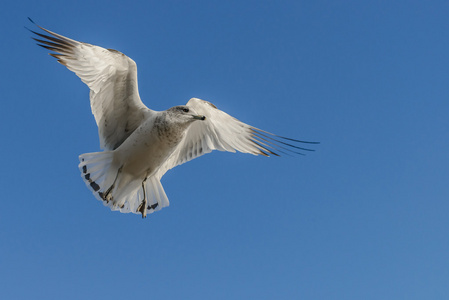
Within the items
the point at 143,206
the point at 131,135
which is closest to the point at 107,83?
the point at 131,135

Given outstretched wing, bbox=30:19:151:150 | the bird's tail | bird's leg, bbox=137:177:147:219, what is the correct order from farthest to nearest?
bird's leg, bbox=137:177:147:219 < the bird's tail < outstretched wing, bbox=30:19:151:150

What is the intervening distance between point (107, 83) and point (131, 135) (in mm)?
946

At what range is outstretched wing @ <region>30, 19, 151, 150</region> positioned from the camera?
9.70m

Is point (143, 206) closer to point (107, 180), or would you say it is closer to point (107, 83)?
point (107, 180)

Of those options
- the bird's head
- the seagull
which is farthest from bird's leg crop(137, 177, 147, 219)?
the bird's head

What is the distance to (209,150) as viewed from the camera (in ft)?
36.5

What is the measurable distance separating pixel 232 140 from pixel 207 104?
82 cm

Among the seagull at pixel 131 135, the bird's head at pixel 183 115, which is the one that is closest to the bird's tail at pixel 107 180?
the seagull at pixel 131 135

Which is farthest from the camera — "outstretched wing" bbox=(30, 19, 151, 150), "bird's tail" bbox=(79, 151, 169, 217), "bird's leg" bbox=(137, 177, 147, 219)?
"bird's leg" bbox=(137, 177, 147, 219)

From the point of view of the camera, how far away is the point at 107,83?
10031 mm

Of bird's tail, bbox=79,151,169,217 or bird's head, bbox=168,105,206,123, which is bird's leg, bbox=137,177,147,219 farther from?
bird's head, bbox=168,105,206,123

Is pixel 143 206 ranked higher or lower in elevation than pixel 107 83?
lower

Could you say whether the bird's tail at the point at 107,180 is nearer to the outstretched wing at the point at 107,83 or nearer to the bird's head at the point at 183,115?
the outstretched wing at the point at 107,83

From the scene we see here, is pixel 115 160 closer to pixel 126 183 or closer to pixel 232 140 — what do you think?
pixel 126 183
